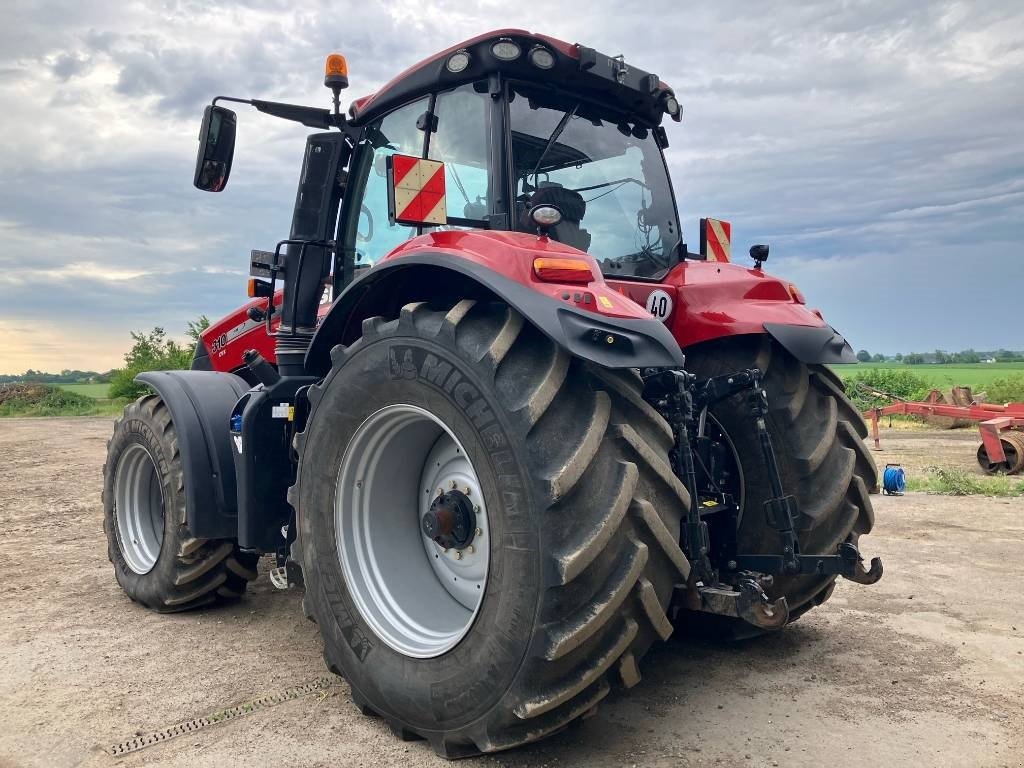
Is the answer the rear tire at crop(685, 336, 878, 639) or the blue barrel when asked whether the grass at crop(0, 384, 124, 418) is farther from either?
the rear tire at crop(685, 336, 878, 639)

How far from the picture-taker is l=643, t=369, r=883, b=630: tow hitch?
2.72 metres

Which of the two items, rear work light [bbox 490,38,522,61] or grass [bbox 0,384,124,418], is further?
grass [bbox 0,384,124,418]

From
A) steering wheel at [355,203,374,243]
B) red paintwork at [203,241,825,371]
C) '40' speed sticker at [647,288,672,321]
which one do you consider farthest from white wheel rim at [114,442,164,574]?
'40' speed sticker at [647,288,672,321]

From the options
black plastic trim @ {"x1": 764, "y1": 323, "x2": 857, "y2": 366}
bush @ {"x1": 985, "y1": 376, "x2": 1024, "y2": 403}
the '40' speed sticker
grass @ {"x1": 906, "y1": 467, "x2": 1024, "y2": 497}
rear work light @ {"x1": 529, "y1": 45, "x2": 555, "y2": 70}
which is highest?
rear work light @ {"x1": 529, "y1": 45, "x2": 555, "y2": 70}

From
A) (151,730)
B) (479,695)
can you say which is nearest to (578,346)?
(479,695)

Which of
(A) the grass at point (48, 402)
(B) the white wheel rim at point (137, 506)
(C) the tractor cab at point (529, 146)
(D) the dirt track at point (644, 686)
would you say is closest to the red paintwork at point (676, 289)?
(C) the tractor cab at point (529, 146)

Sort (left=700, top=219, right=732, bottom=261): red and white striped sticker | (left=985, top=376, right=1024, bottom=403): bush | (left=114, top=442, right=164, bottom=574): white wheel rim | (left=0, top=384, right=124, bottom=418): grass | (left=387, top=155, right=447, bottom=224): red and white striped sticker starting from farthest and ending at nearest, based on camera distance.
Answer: (left=0, top=384, right=124, bottom=418): grass < (left=985, top=376, right=1024, bottom=403): bush < (left=114, top=442, right=164, bottom=574): white wheel rim < (left=700, top=219, right=732, bottom=261): red and white striped sticker < (left=387, top=155, right=447, bottom=224): red and white striped sticker

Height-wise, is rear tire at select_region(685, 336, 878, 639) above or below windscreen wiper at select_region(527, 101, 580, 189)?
below

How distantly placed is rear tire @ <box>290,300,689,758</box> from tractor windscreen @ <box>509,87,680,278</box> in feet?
2.76

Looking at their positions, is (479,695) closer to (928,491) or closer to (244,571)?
(244,571)

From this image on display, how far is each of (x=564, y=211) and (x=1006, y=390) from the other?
2223cm

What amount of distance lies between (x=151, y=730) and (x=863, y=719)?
2648 millimetres

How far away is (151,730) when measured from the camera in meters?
3.03

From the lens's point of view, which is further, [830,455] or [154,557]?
[154,557]
